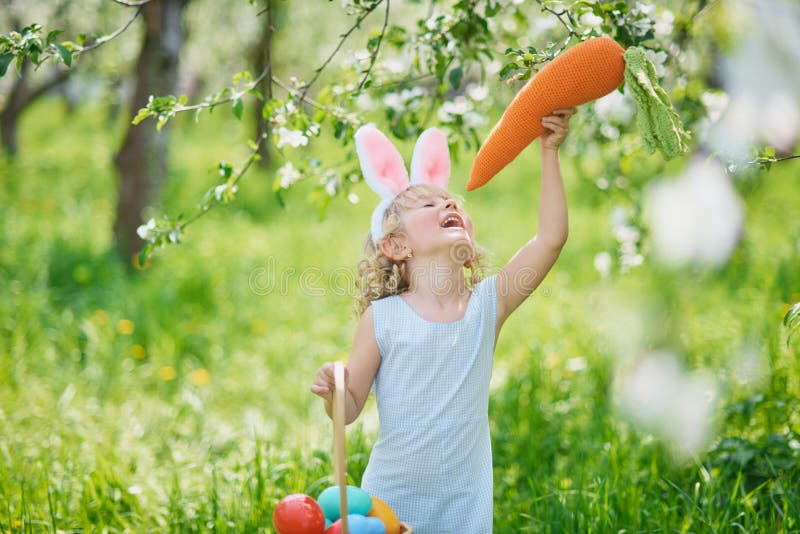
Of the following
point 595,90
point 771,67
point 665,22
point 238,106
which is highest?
point 771,67

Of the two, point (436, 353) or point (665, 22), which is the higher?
point (665, 22)

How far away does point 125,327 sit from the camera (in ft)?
12.8

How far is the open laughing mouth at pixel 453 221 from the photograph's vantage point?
180cm

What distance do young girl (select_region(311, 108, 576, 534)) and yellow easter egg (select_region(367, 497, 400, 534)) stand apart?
19 cm

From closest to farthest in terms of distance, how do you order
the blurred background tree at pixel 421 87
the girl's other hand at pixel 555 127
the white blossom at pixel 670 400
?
the girl's other hand at pixel 555 127
the blurred background tree at pixel 421 87
the white blossom at pixel 670 400

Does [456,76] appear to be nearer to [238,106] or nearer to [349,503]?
[238,106]

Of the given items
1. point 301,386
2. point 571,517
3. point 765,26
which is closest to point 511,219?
point 301,386

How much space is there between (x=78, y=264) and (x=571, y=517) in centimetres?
367

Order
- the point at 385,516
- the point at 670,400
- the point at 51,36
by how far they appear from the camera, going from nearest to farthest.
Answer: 1. the point at 385,516
2. the point at 51,36
3. the point at 670,400

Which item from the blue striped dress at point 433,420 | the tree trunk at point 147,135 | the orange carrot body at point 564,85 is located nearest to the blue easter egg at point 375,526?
the blue striped dress at point 433,420

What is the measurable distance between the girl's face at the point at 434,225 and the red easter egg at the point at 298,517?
658 millimetres

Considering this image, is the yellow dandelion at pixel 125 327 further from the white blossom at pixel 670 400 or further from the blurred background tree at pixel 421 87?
the white blossom at pixel 670 400

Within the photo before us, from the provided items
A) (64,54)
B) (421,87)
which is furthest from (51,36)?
(421,87)

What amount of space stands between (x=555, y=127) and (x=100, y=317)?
3.09 meters
